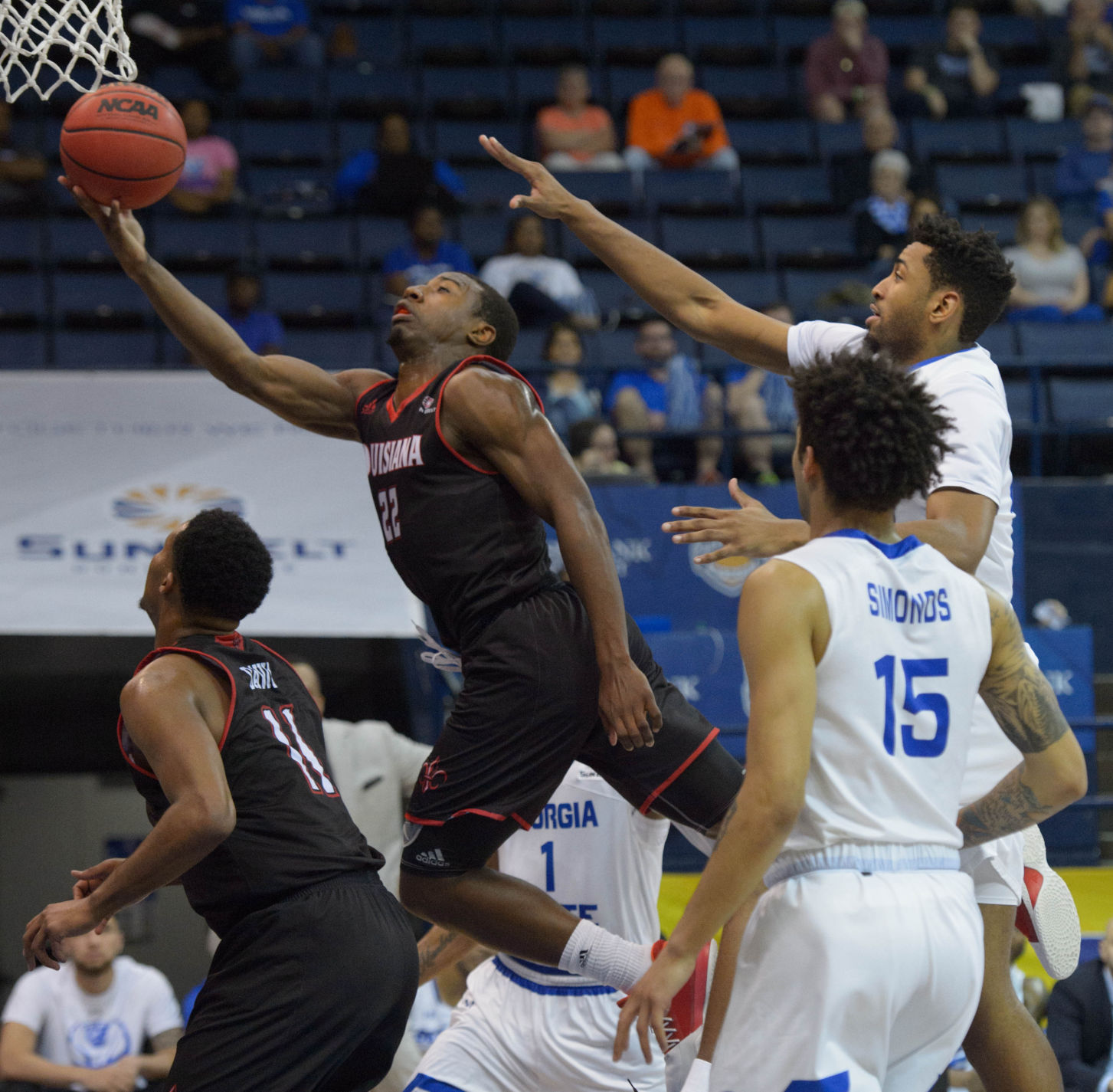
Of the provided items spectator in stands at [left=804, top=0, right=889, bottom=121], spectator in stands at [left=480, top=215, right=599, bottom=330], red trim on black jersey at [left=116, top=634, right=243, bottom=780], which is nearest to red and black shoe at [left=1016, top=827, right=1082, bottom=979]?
red trim on black jersey at [left=116, top=634, right=243, bottom=780]

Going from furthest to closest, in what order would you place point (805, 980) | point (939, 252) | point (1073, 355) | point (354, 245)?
point (354, 245) → point (1073, 355) → point (939, 252) → point (805, 980)

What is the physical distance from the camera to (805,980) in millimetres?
2535

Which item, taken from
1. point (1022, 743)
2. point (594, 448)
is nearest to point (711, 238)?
Answer: point (594, 448)

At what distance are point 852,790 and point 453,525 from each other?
4.27ft

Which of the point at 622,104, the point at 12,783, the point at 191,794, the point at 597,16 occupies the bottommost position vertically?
the point at 12,783

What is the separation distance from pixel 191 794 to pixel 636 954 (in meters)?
1.19

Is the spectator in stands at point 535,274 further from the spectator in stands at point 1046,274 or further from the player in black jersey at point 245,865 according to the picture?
the player in black jersey at point 245,865

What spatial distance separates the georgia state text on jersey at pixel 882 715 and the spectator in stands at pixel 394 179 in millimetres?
8322

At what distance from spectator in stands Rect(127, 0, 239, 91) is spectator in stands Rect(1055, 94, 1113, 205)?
21.5 feet

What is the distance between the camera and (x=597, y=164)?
441 inches

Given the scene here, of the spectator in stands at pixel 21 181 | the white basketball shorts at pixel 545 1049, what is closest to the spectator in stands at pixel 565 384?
the spectator in stands at pixel 21 181

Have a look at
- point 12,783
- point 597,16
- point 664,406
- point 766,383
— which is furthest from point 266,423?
point 597,16

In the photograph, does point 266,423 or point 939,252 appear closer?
point 939,252

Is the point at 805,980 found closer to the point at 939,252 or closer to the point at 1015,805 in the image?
the point at 1015,805
